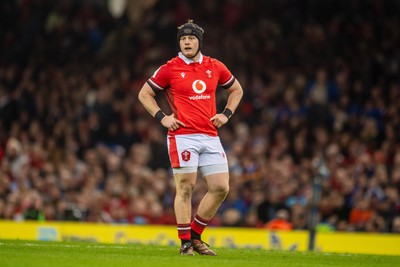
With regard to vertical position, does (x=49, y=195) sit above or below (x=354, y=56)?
below

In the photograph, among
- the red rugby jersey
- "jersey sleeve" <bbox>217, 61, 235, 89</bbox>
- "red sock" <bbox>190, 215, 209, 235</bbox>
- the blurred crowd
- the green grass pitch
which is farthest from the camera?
the blurred crowd

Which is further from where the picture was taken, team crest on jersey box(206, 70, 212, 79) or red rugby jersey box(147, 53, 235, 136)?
team crest on jersey box(206, 70, 212, 79)

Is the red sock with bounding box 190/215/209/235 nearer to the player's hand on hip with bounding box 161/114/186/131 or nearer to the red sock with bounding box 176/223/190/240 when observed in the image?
the red sock with bounding box 176/223/190/240

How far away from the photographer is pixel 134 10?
28.2 meters

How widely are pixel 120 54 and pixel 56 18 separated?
295cm

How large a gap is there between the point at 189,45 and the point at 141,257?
240 centimetres

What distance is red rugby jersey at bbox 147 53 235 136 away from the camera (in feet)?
39.4

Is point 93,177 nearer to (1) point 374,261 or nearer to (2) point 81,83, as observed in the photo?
(2) point 81,83

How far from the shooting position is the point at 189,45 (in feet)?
39.5

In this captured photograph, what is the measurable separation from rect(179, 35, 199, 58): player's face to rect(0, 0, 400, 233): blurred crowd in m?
6.24

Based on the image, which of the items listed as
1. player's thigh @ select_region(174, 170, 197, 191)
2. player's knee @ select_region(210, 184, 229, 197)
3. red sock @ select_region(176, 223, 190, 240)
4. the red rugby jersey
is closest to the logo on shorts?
player's thigh @ select_region(174, 170, 197, 191)

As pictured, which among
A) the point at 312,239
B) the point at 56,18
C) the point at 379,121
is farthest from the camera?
the point at 56,18

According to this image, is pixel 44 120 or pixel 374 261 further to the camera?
pixel 44 120

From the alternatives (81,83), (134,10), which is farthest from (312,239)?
(134,10)
